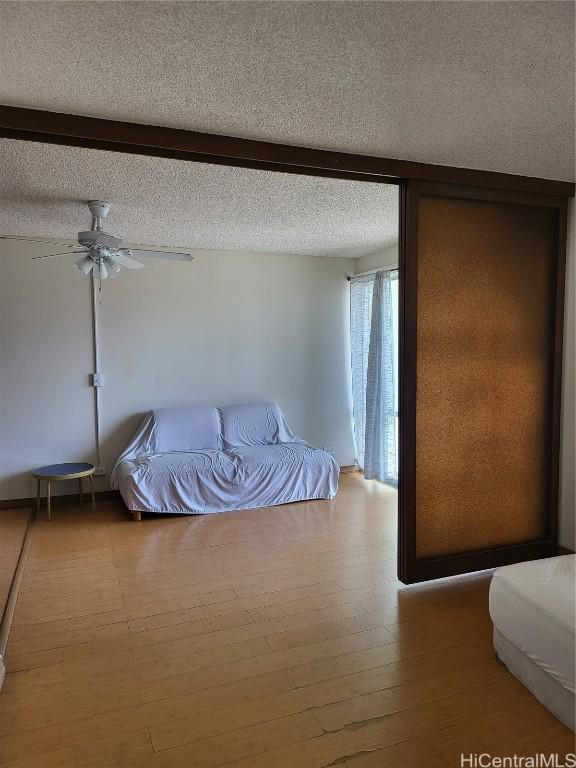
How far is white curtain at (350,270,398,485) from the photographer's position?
5.21m

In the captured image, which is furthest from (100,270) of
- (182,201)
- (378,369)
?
(378,369)

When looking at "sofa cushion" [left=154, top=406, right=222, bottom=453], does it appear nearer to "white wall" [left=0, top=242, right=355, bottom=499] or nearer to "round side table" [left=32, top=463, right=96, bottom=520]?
"white wall" [left=0, top=242, right=355, bottom=499]

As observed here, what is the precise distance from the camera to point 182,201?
141 inches

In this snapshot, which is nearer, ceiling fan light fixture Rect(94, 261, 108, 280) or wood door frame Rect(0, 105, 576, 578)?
wood door frame Rect(0, 105, 576, 578)

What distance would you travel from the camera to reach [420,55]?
179 centimetres

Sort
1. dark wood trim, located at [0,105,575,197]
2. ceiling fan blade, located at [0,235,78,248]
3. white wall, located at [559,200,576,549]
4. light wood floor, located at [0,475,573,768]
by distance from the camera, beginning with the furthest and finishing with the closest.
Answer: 1. ceiling fan blade, located at [0,235,78,248]
2. white wall, located at [559,200,576,549]
3. dark wood trim, located at [0,105,575,197]
4. light wood floor, located at [0,475,573,768]

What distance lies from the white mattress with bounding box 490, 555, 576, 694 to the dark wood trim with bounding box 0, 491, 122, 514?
12.4 feet

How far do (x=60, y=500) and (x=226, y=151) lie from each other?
3.68 meters

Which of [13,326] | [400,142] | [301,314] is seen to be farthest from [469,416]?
[13,326]

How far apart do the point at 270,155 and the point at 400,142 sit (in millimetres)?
643

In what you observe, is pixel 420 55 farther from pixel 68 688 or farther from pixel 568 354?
pixel 68 688

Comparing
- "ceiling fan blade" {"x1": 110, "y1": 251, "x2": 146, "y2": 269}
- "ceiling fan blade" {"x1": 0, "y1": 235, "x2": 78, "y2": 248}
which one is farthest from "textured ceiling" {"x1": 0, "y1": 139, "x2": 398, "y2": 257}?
"ceiling fan blade" {"x1": 110, "y1": 251, "x2": 146, "y2": 269}

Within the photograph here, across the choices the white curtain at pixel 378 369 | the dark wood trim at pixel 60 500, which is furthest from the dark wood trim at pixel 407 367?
the dark wood trim at pixel 60 500

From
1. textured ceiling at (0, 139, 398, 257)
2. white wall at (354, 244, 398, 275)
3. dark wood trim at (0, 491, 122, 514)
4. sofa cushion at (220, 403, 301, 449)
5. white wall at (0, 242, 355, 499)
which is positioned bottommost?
dark wood trim at (0, 491, 122, 514)
